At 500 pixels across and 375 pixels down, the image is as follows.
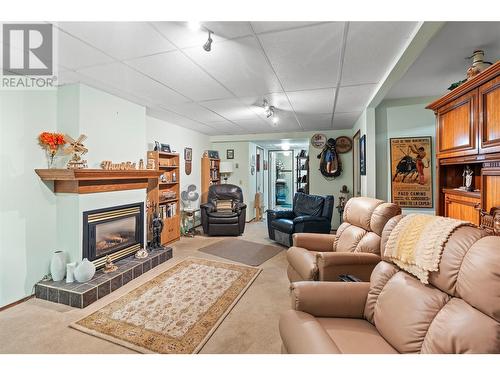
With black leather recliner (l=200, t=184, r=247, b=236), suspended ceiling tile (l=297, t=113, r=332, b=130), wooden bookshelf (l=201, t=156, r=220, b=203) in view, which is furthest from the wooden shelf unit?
wooden bookshelf (l=201, t=156, r=220, b=203)

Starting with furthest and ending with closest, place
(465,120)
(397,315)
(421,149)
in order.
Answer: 1. (421,149)
2. (465,120)
3. (397,315)

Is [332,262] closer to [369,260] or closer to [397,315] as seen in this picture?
[369,260]

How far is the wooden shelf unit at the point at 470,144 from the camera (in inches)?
71.1

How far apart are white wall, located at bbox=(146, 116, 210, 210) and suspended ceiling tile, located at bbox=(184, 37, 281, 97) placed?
208 cm

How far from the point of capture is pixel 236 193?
5.61 metres

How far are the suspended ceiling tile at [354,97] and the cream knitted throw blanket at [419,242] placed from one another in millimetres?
1949

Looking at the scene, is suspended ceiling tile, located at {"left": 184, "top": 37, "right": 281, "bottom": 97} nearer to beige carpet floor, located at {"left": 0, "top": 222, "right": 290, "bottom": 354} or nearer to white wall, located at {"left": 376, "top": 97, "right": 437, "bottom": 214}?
white wall, located at {"left": 376, "top": 97, "right": 437, "bottom": 214}

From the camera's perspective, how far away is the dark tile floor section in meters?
2.35

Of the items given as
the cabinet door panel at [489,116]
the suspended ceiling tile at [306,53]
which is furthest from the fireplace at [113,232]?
the cabinet door panel at [489,116]

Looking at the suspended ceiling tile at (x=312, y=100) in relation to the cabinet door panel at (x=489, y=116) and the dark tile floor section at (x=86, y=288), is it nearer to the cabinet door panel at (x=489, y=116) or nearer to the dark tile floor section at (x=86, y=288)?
the cabinet door panel at (x=489, y=116)

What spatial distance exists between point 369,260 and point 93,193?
9.80 feet

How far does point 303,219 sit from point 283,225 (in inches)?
16.3

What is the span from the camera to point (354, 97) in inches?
127
